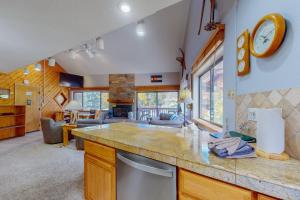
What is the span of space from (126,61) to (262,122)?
21.5ft

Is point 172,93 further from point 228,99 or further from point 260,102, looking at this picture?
point 260,102

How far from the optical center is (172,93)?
7723 millimetres

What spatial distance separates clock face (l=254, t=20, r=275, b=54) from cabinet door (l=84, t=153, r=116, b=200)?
4.87 ft

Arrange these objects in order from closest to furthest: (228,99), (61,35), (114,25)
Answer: (228,99) < (114,25) < (61,35)

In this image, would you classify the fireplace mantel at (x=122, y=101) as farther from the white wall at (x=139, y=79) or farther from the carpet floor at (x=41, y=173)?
the carpet floor at (x=41, y=173)

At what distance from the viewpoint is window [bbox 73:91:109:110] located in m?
8.66

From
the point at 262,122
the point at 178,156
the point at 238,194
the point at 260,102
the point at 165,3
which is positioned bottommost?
the point at 238,194

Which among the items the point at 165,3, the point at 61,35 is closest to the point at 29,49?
the point at 61,35

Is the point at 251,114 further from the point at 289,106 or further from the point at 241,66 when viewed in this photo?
the point at 241,66

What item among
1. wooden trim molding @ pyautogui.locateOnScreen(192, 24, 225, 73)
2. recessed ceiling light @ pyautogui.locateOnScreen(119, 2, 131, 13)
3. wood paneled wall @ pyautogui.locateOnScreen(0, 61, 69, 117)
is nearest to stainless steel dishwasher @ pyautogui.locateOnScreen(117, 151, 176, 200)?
wooden trim molding @ pyautogui.locateOnScreen(192, 24, 225, 73)

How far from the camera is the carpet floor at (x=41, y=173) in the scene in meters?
2.14

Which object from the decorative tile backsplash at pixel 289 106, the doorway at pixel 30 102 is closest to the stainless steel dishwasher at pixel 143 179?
the decorative tile backsplash at pixel 289 106

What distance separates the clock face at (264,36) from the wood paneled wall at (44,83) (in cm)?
717

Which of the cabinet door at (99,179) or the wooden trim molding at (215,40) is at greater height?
the wooden trim molding at (215,40)
